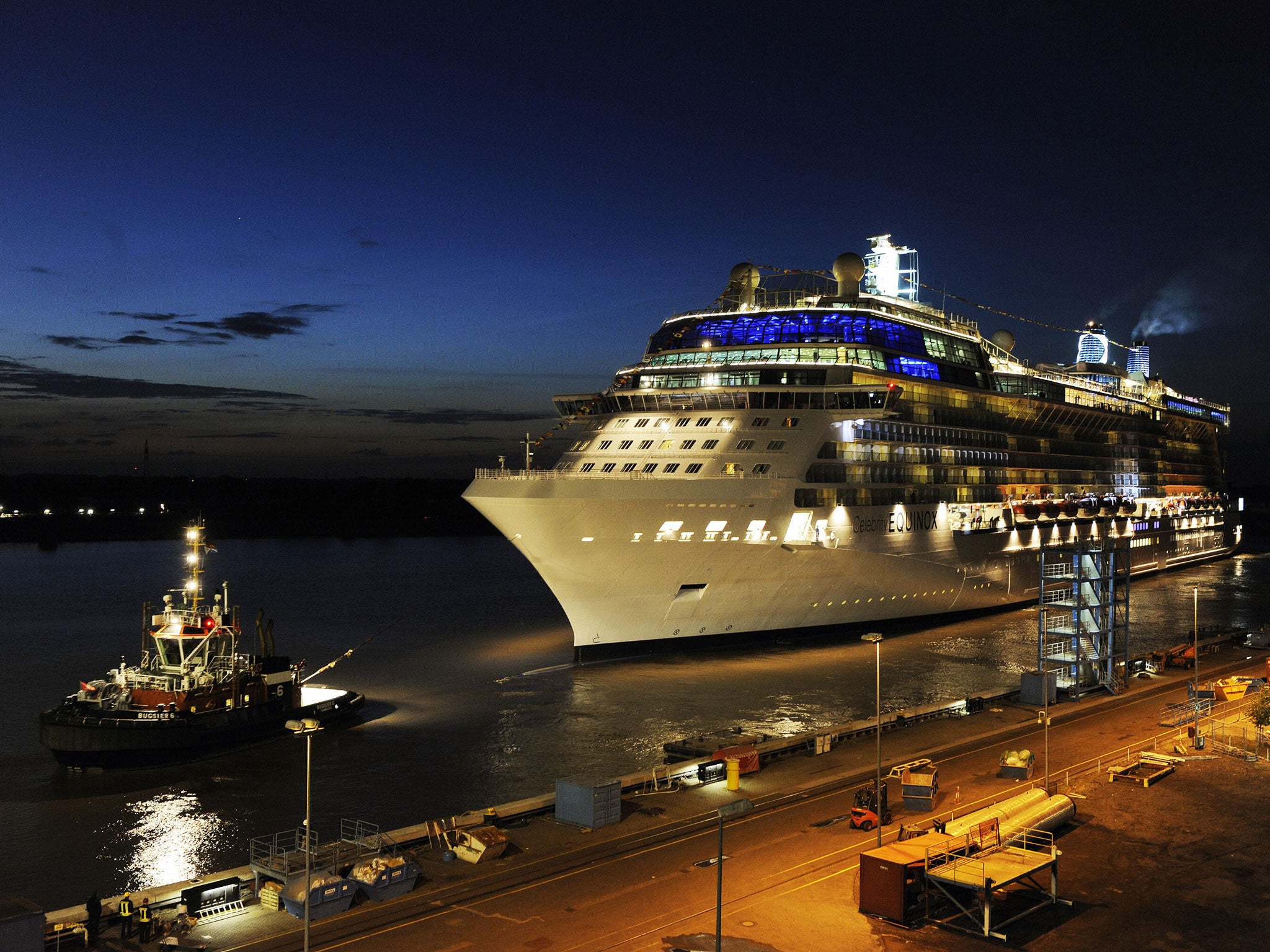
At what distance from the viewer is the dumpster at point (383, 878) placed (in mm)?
16547

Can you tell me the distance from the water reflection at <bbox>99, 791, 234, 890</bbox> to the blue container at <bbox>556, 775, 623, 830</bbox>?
7411 millimetres

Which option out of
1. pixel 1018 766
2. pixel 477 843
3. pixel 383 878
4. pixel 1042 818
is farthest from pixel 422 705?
pixel 1042 818

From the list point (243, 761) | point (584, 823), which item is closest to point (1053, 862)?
point (584, 823)

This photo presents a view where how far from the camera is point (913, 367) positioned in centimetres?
4812

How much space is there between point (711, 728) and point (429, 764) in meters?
8.64

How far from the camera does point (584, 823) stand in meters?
20.2

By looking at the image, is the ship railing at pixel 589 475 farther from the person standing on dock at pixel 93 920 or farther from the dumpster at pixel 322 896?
the person standing on dock at pixel 93 920

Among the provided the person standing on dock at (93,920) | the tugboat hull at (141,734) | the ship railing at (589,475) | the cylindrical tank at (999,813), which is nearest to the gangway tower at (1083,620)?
the ship railing at (589,475)

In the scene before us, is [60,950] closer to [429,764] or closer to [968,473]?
[429,764]

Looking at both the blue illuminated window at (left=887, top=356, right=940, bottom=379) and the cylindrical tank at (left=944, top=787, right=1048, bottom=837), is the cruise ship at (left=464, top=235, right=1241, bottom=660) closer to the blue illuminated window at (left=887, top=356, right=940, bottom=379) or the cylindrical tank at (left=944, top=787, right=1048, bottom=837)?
the blue illuminated window at (left=887, top=356, right=940, bottom=379)

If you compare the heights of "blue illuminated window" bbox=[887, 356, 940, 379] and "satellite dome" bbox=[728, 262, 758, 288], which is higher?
"satellite dome" bbox=[728, 262, 758, 288]

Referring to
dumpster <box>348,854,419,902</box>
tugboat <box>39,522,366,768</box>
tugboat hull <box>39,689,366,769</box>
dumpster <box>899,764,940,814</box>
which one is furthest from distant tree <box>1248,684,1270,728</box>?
tugboat hull <box>39,689,366,769</box>

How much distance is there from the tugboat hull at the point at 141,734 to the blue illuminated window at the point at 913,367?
29.9 meters

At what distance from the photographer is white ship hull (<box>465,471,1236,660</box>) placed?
37469mm
